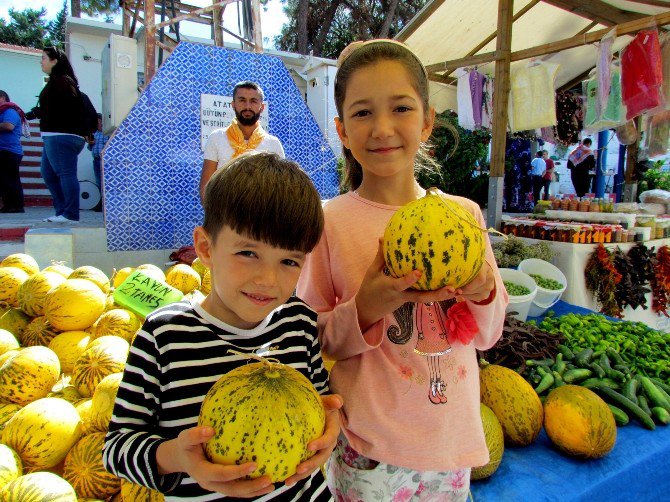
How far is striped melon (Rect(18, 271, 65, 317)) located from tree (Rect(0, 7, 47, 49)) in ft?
119

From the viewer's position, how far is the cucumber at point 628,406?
2.59 metres

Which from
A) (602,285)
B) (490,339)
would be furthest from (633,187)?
(490,339)

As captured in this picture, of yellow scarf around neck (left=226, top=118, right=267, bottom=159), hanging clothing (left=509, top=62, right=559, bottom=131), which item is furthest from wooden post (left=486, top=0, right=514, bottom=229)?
yellow scarf around neck (left=226, top=118, right=267, bottom=159)

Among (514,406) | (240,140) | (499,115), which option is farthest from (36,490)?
(499,115)

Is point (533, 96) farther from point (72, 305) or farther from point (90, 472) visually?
point (90, 472)

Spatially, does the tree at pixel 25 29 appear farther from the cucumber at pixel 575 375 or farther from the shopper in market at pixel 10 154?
the cucumber at pixel 575 375

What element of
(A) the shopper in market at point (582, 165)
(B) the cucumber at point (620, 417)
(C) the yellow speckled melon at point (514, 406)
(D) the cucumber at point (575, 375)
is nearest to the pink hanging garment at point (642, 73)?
(D) the cucumber at point (575, 375)

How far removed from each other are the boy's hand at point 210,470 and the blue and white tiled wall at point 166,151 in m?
5.98

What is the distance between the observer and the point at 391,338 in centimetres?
146

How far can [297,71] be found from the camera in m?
14.0

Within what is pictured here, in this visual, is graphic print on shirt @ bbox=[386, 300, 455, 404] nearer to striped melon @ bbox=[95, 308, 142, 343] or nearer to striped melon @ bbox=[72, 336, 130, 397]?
striped melon @ bbox=[72, 336, 130, 397]

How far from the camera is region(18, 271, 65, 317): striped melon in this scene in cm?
269

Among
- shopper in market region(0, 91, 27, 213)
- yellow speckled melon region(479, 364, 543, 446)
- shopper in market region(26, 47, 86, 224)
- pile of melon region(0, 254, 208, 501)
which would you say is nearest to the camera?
pile of melon region(0, 254, 208, 501)

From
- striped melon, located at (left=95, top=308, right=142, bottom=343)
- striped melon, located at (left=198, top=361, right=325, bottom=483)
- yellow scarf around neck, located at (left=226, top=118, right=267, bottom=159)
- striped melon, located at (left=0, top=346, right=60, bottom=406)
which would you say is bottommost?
striped melon, located at (left=0, top=346, right=60, bottom=406)
